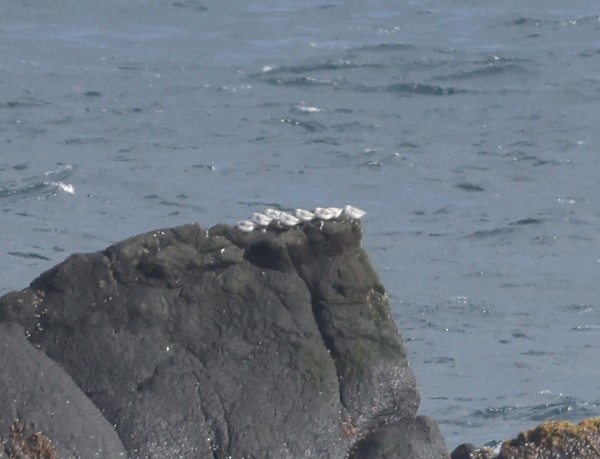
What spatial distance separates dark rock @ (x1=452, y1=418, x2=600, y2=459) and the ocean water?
15.2 feet

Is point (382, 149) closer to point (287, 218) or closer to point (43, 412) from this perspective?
point (287, 218)

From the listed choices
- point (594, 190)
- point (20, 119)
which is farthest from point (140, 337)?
point (20, 119)

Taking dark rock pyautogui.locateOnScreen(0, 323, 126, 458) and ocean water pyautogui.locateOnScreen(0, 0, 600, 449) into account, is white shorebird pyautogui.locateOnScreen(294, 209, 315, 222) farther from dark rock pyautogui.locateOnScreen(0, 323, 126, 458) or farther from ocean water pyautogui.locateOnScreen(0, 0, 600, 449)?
ocean water pyautogui.locateOnScreen(0, 0, 600, 449)

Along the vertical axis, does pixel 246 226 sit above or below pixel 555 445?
above

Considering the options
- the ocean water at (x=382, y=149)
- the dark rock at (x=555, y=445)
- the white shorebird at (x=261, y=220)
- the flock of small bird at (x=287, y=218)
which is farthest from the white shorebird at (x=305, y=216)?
the ocean water at (x=382, y=149)

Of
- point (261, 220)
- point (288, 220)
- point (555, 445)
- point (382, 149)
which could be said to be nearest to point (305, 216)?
point (288, 220)

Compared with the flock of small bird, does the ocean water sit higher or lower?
lower

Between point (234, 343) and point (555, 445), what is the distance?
1.66m

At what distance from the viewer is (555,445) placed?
8.05 meters

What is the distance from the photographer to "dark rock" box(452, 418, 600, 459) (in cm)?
803

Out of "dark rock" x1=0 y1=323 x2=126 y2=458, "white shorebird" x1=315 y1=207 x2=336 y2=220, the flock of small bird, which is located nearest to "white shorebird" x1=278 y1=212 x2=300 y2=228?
the flock of small bird

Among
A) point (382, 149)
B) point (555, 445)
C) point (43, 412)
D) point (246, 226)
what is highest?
point (246, 226)

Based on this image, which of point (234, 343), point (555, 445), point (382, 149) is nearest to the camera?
point (234, 343)

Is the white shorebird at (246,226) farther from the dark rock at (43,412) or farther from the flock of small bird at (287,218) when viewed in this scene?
the dark rock at (43,412)
